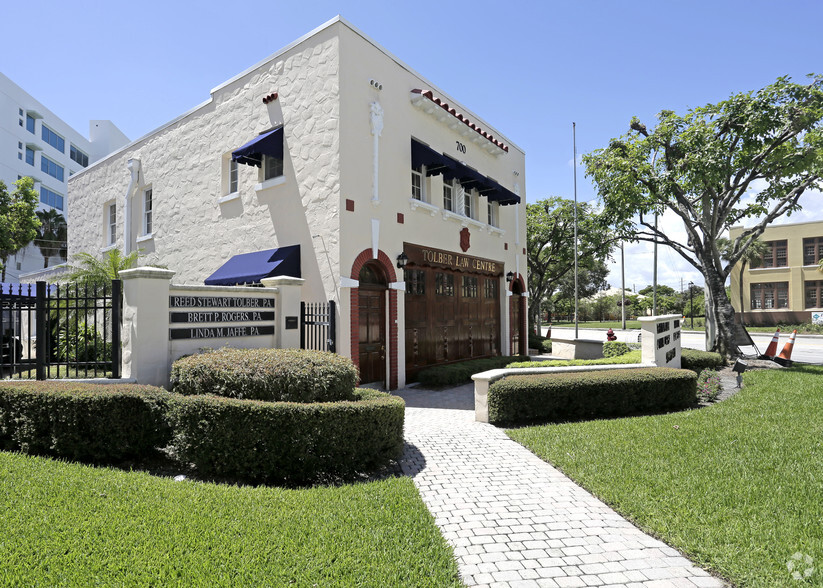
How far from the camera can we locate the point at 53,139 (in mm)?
44875

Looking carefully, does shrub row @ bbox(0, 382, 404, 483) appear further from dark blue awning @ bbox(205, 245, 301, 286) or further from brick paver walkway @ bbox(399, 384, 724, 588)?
dark blue awning @ bbox(205, 245, 301, 286)

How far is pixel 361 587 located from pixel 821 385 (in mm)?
12591

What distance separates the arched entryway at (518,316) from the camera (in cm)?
1886

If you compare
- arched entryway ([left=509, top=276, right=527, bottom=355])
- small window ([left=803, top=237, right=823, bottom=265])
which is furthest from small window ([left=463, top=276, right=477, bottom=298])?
small window ([left=803, top=237, right=823, bottom=265])

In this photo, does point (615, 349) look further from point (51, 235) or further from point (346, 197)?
point (51, 235)

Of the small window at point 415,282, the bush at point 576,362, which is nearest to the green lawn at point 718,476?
the bush at point 576,362

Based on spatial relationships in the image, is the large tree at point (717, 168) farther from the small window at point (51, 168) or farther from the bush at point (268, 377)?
the small window at point (51, 168)

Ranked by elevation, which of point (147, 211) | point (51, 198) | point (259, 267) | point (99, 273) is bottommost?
point (99, 273)

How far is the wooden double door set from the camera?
1304 cm

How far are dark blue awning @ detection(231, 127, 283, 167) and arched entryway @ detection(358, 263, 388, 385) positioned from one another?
374 cm

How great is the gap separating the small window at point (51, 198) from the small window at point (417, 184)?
44721 millimetres

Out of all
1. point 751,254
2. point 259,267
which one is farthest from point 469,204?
point 751,254

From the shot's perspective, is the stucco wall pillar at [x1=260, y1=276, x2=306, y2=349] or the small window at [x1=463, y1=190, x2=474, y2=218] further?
the small window at [x1=463, y1=190, x2=474, y2=218]

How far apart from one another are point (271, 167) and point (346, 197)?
304cm
